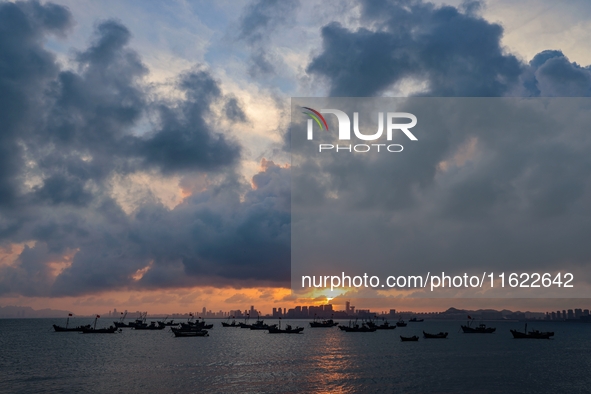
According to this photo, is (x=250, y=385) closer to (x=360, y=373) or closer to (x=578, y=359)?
(x=360, y=373)

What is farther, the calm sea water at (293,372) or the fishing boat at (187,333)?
the fishing boat at (187,333)

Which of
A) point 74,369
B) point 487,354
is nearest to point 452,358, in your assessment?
point 487,354

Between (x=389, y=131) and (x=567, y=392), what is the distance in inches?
1550

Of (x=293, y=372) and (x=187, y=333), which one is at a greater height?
(x=293, y=372)

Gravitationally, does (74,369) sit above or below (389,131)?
below

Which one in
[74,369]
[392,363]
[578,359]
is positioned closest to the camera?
[74,369]

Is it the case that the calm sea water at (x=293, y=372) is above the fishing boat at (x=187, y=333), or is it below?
above

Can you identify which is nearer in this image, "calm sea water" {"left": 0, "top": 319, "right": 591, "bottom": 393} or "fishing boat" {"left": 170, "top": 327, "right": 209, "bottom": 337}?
"calm sea water" {"left": 0, "top": 319, "right": 591, "bottom": 393}

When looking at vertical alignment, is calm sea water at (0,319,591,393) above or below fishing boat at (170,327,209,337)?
above

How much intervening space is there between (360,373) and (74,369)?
46.9 metres

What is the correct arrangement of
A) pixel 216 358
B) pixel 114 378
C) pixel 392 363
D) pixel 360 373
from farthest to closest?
pixel 216 358
pixel 392 363
pixel 360 373
pixel 114 378

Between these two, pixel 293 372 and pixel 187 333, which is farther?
pixel 187 333

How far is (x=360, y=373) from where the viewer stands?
70.4 m

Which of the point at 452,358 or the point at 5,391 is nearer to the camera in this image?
the point at 5,391
